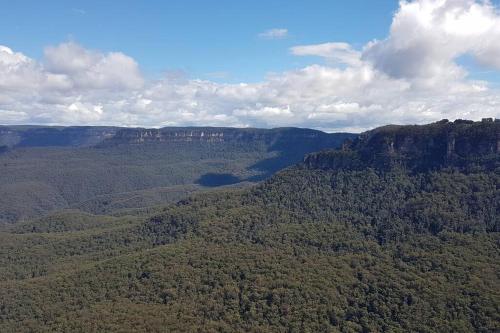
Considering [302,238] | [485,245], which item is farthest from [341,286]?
[485,245]

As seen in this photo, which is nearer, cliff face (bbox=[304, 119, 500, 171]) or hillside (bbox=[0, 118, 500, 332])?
hillside (bbox=[0, 118, 500, 332])

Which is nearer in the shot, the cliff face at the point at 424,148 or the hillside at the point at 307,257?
the hillside at the point at 307,257

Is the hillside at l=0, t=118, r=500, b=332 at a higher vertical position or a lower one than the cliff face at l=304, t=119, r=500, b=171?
lower

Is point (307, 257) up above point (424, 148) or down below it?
below

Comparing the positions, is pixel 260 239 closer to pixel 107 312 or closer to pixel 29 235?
pixel 107 312
